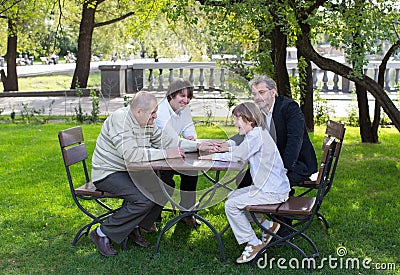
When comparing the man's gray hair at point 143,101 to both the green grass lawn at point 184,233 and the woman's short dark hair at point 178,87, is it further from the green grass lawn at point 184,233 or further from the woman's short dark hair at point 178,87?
the green grass lawn at point 184,233

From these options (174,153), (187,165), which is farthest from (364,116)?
(187,165)

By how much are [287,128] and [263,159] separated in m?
0.68

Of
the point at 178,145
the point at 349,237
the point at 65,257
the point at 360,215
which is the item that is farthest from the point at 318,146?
the point at 65,257

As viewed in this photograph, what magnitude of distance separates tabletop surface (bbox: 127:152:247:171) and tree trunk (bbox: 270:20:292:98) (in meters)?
4.45

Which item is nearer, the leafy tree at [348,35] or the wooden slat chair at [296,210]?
the wooden slat chair at [296,210]

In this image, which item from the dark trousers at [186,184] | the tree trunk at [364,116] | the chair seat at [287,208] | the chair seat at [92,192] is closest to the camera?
the chair seat at [287,208]

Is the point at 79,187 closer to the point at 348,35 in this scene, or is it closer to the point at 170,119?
the point at 170,119

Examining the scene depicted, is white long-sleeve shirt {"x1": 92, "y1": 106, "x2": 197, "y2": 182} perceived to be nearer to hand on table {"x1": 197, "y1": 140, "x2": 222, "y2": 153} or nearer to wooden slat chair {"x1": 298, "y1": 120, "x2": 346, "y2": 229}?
hand on table {"x1": 197, "y1": 140, "x2": 222, "y2": 153}

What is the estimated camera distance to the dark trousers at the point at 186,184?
17.0 feet

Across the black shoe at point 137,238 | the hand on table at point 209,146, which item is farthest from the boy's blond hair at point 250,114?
the black shoe at point 137,238

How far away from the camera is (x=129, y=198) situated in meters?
4.77

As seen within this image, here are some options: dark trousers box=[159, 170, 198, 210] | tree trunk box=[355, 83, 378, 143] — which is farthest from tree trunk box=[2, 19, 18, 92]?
dark trousers box=[159, 170, 198, 210]

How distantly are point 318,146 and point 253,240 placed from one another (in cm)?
519

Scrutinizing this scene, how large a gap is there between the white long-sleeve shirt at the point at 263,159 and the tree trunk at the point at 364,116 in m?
5.21
